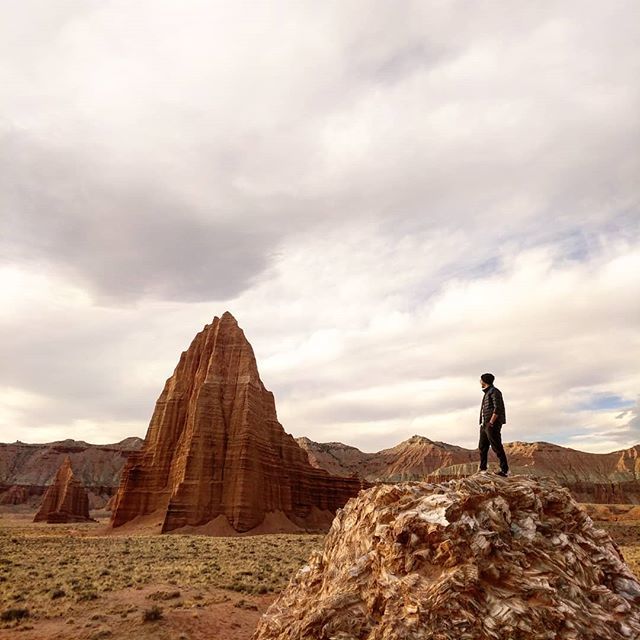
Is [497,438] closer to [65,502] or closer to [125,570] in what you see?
[125,570]

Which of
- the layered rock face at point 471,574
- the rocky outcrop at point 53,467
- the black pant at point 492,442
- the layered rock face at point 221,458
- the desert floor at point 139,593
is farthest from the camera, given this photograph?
the rocky outcrop at point 53,467

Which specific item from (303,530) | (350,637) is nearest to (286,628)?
(350,637)

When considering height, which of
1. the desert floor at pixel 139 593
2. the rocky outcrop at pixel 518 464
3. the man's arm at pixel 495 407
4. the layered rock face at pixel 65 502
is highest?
the rocky outcrop at pixel 518 464

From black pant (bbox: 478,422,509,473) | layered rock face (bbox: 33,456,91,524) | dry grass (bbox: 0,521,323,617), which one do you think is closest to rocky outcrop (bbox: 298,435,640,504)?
layered rock face (bbox: 33,456,91,524)

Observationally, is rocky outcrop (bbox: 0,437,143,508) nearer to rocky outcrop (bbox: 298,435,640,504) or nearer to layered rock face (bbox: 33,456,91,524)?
layered rock face (bbox: 33,456,91,524)

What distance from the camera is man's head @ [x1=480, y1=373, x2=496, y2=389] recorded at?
11444 millimetres

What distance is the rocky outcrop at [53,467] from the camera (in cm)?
14200

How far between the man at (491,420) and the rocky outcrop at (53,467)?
148 m

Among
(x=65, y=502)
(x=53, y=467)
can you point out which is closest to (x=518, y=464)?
(x=65, y=502)

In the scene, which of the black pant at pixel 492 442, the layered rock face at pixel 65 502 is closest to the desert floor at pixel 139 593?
the black pant at pixel 492 442

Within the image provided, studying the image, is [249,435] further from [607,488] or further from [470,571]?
[607,488]

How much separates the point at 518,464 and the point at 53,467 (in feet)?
471

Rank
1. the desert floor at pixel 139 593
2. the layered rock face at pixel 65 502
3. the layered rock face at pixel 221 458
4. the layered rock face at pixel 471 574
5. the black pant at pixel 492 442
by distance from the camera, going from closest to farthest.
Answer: the layered rock face at pixel 471 574
the black pant at pixel 492 442
the desert floor at pixel 139 593
the layered rock face at pixel 221 458
the layered rock face at pixel 65 502

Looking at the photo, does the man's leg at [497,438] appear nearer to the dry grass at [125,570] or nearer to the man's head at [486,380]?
the man's head at [486,380]
